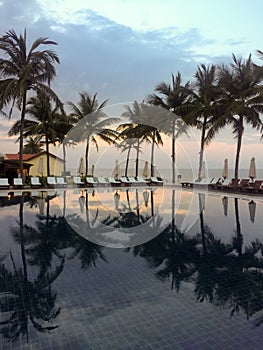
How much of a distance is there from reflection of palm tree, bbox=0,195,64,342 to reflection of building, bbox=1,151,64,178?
1848cm

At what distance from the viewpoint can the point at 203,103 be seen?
63.7 feet

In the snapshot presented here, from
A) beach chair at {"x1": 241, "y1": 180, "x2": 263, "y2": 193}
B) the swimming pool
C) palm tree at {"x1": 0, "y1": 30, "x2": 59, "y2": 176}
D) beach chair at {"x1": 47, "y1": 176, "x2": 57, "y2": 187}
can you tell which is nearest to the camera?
the swimming pool

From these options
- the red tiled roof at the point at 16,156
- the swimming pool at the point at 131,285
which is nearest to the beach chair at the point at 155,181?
the red tiled roof at the point at 16,156

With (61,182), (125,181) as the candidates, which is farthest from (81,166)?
(61,182)

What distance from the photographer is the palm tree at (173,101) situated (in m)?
20.7

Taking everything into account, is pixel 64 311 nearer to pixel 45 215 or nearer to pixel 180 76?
pixel 45 215

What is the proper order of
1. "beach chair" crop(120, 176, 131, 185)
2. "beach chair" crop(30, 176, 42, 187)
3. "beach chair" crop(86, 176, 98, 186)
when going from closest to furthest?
"beach chair" crop(30, 176, 42, 187), "beach chair" crop(86, 176, 98, 186), "beach chair" crop(120, 176, 131, 185)

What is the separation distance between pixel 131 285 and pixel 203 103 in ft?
56.7

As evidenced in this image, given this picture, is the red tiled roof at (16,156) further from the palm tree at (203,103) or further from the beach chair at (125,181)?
the palm tree at (203,103)

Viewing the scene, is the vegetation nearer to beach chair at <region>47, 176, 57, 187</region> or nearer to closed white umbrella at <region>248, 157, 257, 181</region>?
closed white umbrella at <region>248, 157, 257, 181</region>

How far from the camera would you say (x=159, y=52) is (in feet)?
69.8

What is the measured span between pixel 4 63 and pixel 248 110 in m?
13.7

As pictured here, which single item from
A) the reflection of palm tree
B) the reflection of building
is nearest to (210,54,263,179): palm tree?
the reflection of building

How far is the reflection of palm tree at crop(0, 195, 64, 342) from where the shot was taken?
2.97 metres
